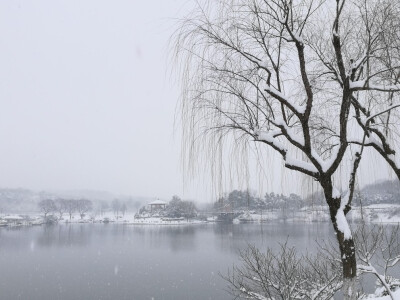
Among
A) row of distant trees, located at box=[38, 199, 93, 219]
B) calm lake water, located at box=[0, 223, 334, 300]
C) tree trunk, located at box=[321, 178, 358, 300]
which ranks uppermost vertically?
row of distant trees, located at box=[38, 199, 93, 219]

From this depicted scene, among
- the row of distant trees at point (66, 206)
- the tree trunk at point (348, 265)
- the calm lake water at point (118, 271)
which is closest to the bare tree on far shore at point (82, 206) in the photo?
the row of distant trees at point (66, 206)

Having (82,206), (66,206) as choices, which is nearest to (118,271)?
(66,206)

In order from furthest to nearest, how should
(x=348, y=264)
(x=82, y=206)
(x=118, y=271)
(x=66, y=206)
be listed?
(x=82, y=206) < (x=66, y=206) < (x=118, y=271) < (x=348, y=264)

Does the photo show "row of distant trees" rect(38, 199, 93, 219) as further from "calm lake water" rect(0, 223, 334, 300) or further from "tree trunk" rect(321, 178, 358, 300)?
"tree trunk" rect(321, 178, 358, 300)

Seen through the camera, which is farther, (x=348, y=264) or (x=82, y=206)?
(x=82, y=206)

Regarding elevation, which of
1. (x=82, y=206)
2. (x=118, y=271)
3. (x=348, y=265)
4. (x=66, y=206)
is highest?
(x=66, y=206)

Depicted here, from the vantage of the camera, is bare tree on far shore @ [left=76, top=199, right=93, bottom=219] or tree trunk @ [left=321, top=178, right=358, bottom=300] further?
bare tree on far shore @ [left=76, top=199, right=93, bottom=219]

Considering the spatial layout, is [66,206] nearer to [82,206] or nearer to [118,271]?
[82,206]

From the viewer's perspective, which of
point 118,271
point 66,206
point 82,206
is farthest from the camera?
point 82,206

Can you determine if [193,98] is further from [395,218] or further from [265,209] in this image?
[265,209]

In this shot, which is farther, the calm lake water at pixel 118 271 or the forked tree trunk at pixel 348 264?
the calm lake water at pixel 118 271

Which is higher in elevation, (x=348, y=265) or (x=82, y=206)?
(x=82, y=206)

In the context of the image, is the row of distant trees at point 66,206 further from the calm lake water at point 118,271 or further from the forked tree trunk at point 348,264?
the forked tree trunk at point 348,264

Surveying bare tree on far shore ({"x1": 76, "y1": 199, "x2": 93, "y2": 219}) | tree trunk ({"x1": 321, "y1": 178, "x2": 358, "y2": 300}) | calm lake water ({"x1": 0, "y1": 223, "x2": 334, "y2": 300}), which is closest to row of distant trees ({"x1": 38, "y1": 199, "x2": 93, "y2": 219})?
bare tree on far shore ({"x1": 76, "y1": 199, "x2": 93, "y2": 219})
